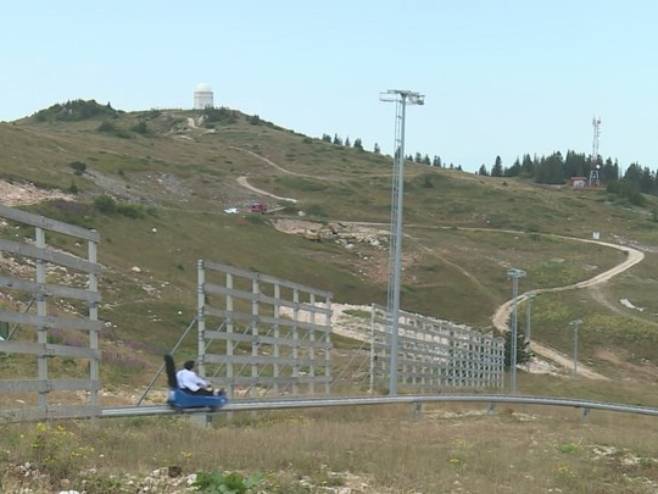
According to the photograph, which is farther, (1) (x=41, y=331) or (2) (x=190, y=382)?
(2) (x=190, y=382)

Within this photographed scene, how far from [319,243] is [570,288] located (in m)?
25.7

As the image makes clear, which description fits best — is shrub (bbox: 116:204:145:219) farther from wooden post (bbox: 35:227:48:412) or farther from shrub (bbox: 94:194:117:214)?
wooden post (bbox: 35:227:48:412)

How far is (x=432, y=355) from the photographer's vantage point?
129 feet

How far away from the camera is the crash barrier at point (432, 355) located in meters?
35.4

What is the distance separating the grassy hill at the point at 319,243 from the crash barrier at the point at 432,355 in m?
8.66

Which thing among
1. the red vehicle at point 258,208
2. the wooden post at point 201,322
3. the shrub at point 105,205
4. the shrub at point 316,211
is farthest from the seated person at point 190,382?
the shrub at point 316,211

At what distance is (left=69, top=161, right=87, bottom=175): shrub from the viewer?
98.9 metres

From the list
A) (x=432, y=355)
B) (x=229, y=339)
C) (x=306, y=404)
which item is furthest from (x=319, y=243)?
(x=306, y=404)

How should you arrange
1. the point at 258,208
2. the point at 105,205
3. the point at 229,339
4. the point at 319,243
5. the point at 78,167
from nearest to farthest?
the point at 229,339
the point at 105,205
the point at 319,243
the point at 78,167
the point at 258,208

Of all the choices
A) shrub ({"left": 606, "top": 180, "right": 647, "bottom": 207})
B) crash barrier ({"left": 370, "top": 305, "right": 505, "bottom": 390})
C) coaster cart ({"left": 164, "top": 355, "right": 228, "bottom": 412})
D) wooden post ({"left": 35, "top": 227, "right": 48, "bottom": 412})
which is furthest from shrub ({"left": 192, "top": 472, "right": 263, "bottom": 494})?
shrub ({"left": 606, "top": 180, "right": 647, "bottom": 207})

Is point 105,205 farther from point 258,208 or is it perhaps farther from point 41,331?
point 41,331

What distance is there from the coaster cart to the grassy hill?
9876 mm

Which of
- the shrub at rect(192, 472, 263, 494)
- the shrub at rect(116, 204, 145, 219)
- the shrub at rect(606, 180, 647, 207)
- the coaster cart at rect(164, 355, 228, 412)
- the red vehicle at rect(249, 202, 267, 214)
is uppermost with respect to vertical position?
the shrub at rect(606, 180, 647, 207)

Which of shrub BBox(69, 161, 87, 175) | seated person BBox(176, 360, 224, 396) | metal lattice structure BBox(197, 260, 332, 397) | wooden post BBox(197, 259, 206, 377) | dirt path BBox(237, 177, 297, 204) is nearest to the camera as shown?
seated person BBox(176, 360, 224, 396)
